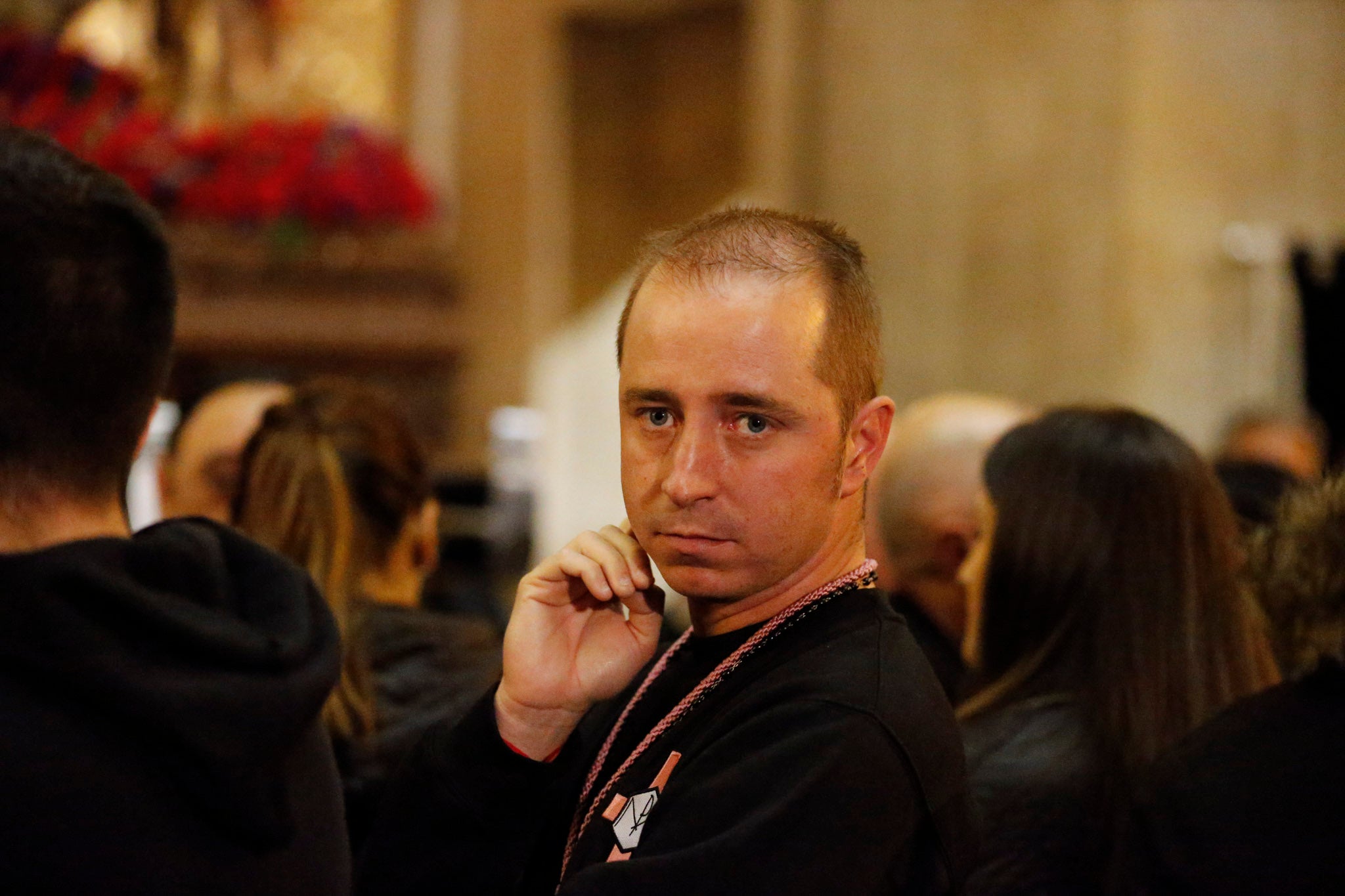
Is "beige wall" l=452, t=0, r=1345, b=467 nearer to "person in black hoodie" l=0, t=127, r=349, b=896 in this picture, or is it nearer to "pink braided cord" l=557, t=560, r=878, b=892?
"pink braided cord" l=557, t=560, r=878, b=892

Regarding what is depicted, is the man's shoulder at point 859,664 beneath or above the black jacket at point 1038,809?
above

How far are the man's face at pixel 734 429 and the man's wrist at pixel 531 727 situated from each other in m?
0.24

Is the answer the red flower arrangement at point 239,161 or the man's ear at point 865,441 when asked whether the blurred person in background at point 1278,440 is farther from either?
the red flower arrangement at point 239,161

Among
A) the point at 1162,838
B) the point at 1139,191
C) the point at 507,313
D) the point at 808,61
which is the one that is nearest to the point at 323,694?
the point at 1162,838

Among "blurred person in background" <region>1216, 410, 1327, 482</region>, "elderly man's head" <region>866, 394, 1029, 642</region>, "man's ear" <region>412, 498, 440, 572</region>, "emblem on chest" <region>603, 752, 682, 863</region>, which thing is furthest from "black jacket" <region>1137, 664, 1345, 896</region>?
"blurred person in background" <region>1216, 410, 1327, 482</region>

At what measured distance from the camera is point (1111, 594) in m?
2.37

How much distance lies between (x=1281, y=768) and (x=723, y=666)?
76 cm

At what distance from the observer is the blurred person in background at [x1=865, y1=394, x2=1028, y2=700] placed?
3.16m

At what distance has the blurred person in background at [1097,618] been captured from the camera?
2248mm

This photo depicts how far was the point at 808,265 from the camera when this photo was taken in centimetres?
155

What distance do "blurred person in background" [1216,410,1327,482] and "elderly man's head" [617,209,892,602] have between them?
153 inches

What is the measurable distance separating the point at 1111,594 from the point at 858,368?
3.24 ft

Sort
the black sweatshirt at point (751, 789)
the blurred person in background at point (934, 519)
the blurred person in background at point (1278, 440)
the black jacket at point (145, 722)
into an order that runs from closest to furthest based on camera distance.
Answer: the black jacket at point (145, 722) → the black sweatshirt at point (751, 789) → the blurred person in background at point (934, 519) → the blurred person in background at point (1278, 440)

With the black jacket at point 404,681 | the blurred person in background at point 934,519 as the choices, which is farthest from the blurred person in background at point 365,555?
the blurred person in background at point 934,519
